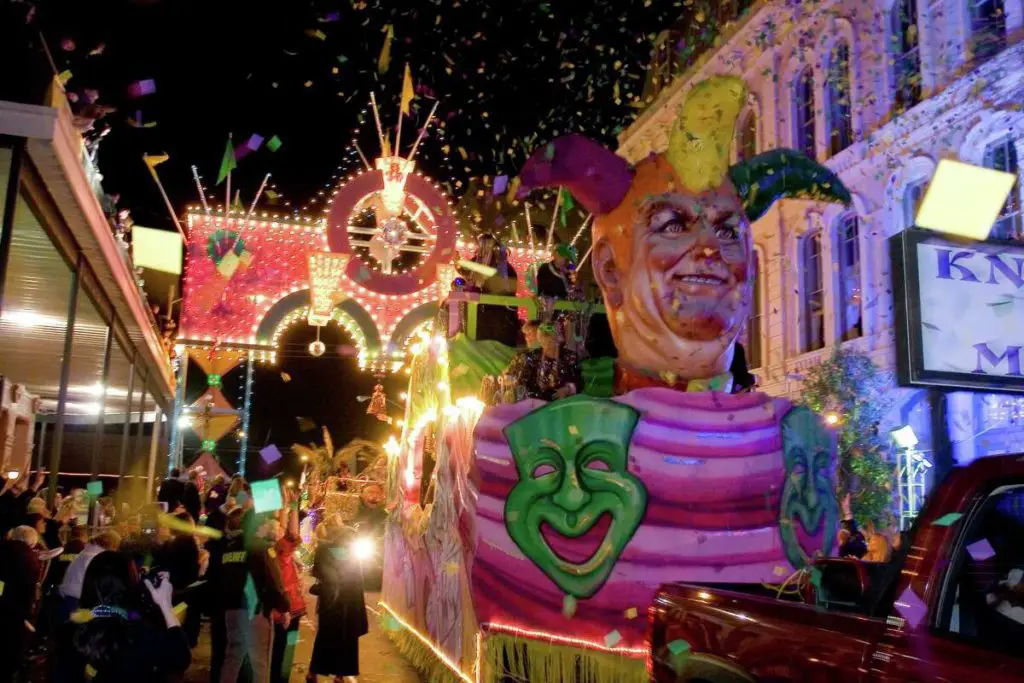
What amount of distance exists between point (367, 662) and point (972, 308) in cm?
670

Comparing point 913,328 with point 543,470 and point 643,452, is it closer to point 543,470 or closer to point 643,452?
point 643,452

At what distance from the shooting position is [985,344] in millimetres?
6324

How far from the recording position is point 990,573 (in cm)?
271

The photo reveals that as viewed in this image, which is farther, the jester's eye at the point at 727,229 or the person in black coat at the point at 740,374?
the person in black coat at the point at 740,374

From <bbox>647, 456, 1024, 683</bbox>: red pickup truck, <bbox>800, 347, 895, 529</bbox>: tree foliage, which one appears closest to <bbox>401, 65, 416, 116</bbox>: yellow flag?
<bbox>800, 347, 895, 529</bbox>: tree foliage

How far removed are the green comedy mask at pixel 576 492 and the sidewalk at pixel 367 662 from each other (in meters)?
4.06

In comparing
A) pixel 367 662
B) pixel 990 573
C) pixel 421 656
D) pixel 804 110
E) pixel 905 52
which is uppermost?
pixel 804 110

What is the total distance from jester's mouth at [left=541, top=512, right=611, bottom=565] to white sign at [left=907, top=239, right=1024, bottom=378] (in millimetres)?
2615

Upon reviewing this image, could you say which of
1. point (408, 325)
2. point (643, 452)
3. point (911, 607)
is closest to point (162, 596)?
point (643, 452)

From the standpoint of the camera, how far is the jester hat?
5668 millimetres

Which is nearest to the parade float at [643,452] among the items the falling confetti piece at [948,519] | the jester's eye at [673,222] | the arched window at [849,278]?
the jester's eye at [673,222]

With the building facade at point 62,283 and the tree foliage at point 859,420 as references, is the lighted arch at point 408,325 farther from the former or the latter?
the tree foliage at point 859,420

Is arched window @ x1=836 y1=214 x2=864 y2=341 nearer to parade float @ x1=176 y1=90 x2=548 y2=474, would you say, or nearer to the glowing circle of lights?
parade float @ x1=176 y1=90 x2=548 y2=474

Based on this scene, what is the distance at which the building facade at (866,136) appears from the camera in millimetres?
18141
